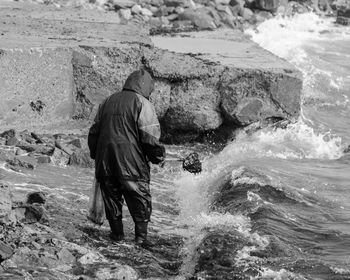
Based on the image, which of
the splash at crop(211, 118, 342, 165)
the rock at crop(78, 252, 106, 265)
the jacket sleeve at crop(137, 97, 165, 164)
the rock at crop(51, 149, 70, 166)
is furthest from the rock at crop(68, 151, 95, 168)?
the rock at crop(78, 252, 106, 265)

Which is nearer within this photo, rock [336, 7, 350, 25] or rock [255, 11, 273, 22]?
rock [255, 11, 273, 22]

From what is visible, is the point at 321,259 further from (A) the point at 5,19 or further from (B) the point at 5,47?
(A) the point at 5,19

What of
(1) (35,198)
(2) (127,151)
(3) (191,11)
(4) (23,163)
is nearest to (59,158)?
(4) (23,163)

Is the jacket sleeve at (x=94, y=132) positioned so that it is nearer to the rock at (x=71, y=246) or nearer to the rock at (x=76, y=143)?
the rock at (x=71, y=246)

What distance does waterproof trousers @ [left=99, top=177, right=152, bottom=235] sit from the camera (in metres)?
6.95

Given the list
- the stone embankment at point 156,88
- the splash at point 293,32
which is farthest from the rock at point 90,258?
the splash at point 293,32

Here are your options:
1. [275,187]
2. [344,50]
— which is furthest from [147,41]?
[344,50]

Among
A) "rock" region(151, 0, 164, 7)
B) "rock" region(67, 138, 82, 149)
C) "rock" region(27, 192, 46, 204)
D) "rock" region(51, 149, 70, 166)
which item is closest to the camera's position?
"rock" region(27, 192, 46, 204)

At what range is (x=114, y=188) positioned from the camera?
23.1 feet

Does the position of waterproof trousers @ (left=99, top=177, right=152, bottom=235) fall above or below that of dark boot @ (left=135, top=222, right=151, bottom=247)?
above

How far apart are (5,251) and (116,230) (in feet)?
4.33

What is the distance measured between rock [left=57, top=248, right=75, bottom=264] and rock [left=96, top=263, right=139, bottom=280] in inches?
11.1

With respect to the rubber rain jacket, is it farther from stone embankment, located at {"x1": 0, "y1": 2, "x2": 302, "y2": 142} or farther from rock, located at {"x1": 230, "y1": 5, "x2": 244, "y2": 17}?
rock, located at {"x1": 230, "y1": 5, "x2": 244, "y2": 17}

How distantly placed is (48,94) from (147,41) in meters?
1.97
